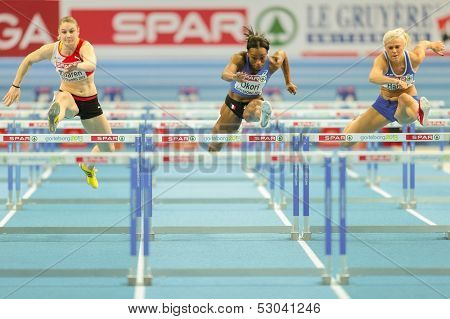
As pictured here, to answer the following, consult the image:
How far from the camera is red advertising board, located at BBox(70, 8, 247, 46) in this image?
18.2 m

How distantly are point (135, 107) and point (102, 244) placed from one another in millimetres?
6802

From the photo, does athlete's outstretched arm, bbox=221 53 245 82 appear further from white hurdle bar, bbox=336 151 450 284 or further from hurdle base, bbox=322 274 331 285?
hurdle base, bbox=322 274 331 285

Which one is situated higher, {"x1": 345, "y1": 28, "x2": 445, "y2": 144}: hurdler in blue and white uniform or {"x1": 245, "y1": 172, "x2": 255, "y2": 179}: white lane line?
{"x1": 345, "y1": 28, "x2": 445, "y2": 144}: hurdler in blue and white uniform

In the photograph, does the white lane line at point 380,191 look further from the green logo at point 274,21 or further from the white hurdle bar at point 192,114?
the green logo at point 274,21

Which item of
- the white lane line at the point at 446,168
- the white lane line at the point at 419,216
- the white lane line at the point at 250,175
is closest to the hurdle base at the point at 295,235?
the white lane line at the point at 419,216

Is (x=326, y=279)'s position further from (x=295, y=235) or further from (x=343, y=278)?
(x=295, y=235)

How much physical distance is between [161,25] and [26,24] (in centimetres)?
273

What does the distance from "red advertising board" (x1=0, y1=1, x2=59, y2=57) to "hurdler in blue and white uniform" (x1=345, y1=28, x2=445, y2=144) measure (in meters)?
10.1

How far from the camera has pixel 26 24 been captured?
18266 millimetres

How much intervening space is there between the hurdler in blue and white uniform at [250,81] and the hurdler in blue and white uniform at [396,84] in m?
0.89

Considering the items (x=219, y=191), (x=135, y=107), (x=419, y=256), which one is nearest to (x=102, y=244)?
(x=419, y=256)

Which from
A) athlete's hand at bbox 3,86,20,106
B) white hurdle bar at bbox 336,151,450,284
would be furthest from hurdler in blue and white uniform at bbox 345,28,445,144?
athlete's hand at bbox 3,86,20,106

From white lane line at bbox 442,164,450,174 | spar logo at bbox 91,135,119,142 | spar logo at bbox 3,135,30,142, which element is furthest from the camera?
white lane line at bbox 442,164,450,174

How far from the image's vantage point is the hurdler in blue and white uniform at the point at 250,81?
923cm
